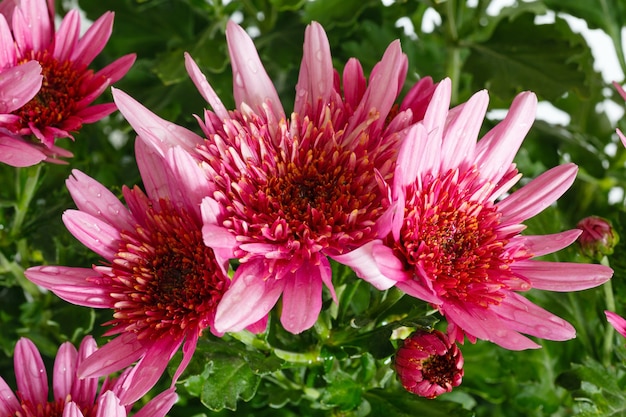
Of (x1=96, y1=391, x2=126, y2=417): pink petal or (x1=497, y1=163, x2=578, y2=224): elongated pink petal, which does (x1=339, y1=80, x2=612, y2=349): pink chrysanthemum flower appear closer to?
(x1=497, y1=163, x2=578, y2=224): elongated pink petal

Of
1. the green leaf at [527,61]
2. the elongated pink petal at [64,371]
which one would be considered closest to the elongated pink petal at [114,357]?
the elongated pink petal at [64,371]

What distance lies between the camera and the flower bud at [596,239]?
0.67 meters

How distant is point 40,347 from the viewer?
0.83 m

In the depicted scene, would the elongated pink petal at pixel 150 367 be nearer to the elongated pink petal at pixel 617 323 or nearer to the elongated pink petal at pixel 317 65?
the elongated pink petal at pixel 317 65

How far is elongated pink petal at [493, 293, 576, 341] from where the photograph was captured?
51 centimetres

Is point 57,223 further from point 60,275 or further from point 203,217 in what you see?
point 203,217

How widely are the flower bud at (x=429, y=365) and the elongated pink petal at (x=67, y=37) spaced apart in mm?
416

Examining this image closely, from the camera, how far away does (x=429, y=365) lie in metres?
0.54

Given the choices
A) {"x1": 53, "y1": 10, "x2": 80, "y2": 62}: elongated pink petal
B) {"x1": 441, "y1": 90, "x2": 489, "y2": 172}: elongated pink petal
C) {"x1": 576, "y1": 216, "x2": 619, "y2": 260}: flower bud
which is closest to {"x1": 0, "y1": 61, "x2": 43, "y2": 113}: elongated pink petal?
{"x1": 53, "y1": 10, "x2": 80, "y2": 62}: elongated pink petal

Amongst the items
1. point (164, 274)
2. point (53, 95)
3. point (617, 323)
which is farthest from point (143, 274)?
point (617, 323)

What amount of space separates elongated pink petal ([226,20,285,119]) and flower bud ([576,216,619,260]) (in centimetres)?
28

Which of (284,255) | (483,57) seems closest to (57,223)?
(284,255)

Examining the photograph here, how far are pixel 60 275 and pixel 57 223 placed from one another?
23 cm

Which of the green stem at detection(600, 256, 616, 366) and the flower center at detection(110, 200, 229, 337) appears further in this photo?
the green stem at detection(600, 256, 616, 366)
